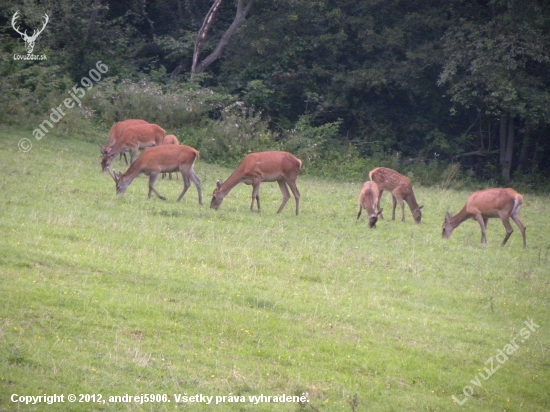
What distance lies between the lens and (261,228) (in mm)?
14023

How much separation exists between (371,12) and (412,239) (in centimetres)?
1571

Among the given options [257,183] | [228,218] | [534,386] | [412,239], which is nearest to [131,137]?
[257,183]

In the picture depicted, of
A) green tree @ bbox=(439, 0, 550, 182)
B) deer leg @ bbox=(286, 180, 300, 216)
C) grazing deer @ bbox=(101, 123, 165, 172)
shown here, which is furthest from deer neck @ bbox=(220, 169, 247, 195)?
green tree @ bbox=(439, 0, 550, 182)

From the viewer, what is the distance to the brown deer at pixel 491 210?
1559cm

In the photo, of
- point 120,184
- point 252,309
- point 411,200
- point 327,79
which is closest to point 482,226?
point 411,200

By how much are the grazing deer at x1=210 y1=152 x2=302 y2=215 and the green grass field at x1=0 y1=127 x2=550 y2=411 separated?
81cm

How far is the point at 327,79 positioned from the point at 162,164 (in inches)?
563

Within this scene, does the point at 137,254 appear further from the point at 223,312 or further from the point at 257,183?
the point at 257,183

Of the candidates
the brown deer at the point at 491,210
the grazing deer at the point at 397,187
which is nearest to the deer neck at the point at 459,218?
the brown deer at the point at 491,210

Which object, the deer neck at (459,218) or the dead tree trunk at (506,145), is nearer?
the deer neck at (459,218)

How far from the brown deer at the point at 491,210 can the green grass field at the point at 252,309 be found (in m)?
0.52

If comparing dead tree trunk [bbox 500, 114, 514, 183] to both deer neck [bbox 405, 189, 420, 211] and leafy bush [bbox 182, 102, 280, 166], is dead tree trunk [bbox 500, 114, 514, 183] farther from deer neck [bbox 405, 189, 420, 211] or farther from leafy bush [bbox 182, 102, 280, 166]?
deer neck [bbox 405, 189, 420, 211]

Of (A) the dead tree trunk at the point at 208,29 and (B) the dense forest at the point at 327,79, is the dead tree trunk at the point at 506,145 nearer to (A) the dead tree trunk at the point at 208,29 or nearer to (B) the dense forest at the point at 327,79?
(B) the dense forest at the point at 327,79

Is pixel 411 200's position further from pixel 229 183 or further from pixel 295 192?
pixel 229 183
